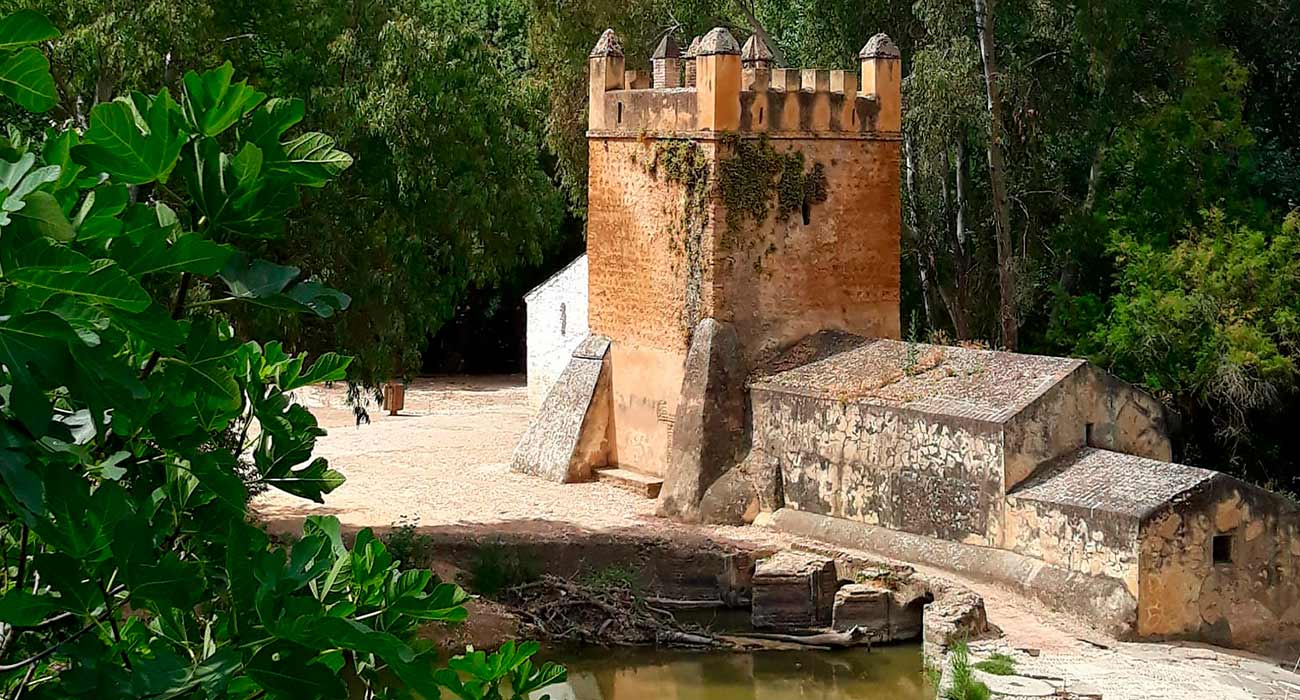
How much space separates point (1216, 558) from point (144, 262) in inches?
574

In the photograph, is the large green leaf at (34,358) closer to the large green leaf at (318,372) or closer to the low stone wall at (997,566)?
the large green leaf at (318,372)

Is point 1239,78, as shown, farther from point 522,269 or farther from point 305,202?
point 522,269

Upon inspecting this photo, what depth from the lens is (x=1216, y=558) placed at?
16.3m

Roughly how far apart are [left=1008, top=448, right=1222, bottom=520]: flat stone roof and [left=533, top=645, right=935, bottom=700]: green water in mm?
1986

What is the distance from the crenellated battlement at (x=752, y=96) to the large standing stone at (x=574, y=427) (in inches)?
120

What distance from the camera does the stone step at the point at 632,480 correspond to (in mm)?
21875

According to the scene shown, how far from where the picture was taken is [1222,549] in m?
16.3

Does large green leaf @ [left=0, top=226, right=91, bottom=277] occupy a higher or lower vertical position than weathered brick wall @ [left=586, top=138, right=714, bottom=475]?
higher

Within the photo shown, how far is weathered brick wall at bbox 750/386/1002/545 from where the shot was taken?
18.0 meters

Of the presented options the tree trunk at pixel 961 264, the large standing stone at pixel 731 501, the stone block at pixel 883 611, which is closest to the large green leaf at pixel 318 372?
the stone block at pixel 883 611

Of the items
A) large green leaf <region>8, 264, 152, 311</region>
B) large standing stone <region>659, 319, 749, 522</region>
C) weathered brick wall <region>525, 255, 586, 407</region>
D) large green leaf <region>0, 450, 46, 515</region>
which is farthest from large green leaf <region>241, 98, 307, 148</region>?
weathered brick wall <region>525, 255, 586, 407</region>

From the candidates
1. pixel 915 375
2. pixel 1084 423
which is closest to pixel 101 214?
pixel 1084 423

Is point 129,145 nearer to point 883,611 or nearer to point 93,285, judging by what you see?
point 93,285

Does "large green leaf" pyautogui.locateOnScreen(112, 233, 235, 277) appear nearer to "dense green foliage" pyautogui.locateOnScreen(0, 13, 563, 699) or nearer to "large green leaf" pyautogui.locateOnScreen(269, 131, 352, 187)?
"dense green foliage" pyautogui.locateOnScreen(0, 13, 563, 699)
